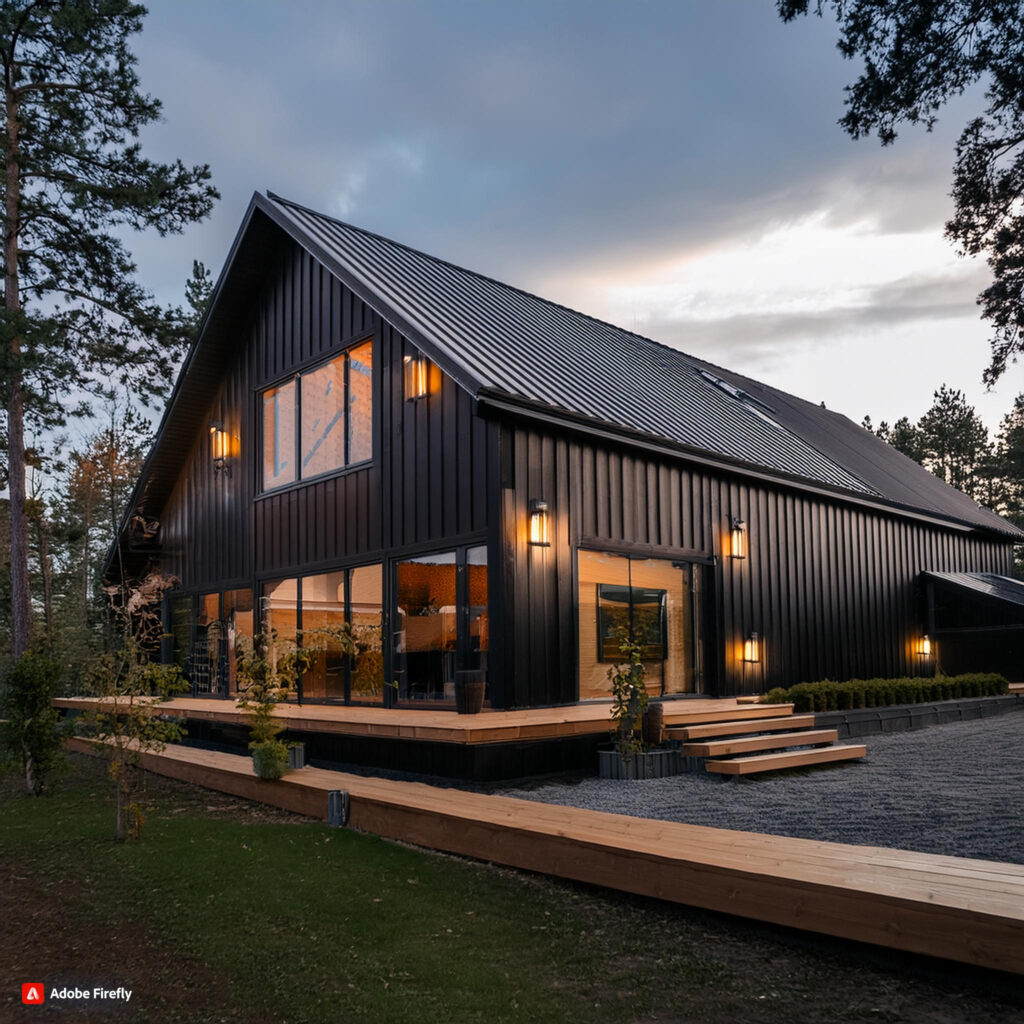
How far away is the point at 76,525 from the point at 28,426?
12078 millimetres

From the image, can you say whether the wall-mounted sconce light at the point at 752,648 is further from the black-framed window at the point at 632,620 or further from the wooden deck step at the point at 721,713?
the wooden deck step at the point at 721,713

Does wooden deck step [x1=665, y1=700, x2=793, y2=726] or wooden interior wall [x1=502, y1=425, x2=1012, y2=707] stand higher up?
wooden interior wall [x1=502, y1=425, x2=1012, y2=707]

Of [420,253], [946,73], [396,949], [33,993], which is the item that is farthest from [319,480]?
[33,993]

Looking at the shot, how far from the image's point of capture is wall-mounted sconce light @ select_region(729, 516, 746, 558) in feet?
37.6

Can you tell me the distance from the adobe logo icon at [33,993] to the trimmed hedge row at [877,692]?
8030 millimetres

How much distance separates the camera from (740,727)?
28.7 feet

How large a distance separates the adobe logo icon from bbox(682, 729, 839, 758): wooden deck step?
5644 millimetres

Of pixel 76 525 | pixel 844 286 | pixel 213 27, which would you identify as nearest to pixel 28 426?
pixel 213 27

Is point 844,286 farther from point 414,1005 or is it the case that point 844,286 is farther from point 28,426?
point 414,1005

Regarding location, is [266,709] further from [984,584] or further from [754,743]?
[984,584]

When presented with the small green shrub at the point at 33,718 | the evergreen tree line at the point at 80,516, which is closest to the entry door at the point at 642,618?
the small green shrub at the point at 33,718

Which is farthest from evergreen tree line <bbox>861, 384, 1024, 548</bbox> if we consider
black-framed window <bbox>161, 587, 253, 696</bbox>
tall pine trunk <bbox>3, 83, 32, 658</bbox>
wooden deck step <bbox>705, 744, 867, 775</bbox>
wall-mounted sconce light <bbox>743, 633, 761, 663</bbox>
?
tall pine trunk <bbox>3, 83, 32, 658</bbox>

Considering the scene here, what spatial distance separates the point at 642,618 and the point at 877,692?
3.32m
